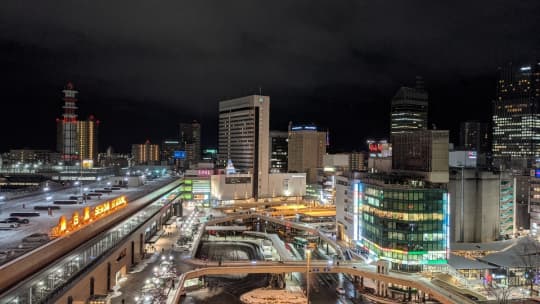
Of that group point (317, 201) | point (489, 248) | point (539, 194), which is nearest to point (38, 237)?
point (489, 248)

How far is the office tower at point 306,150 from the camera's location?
17138cm

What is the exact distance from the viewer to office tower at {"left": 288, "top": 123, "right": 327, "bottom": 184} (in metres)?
171

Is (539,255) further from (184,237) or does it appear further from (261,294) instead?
(184,237)

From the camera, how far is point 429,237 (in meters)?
50.9

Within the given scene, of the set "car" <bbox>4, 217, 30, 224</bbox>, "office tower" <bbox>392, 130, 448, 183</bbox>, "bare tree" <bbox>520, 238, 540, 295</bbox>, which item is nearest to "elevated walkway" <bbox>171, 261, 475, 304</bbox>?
"bare tree" <bbox>520, 238, 540, 295</bbox>

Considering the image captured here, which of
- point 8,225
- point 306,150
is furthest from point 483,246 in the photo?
point 306,150

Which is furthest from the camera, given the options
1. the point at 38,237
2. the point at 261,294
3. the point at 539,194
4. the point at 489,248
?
the point at 539,194

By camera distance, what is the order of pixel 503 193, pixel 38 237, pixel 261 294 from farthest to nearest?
pixel 503 193 → pixel 261 294 → pixel 38 237

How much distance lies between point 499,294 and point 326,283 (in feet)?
64.2

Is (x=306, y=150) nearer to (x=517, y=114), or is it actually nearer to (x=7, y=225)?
(x=517, y=114)

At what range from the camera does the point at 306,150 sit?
171625mm

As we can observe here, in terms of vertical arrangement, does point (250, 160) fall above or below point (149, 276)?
above

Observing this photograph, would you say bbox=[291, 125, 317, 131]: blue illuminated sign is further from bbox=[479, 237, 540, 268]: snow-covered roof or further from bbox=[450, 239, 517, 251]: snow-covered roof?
bbox=[479, 237, 540, 268]: snow-covered roof

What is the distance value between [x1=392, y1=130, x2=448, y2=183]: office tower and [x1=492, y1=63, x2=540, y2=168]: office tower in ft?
379
